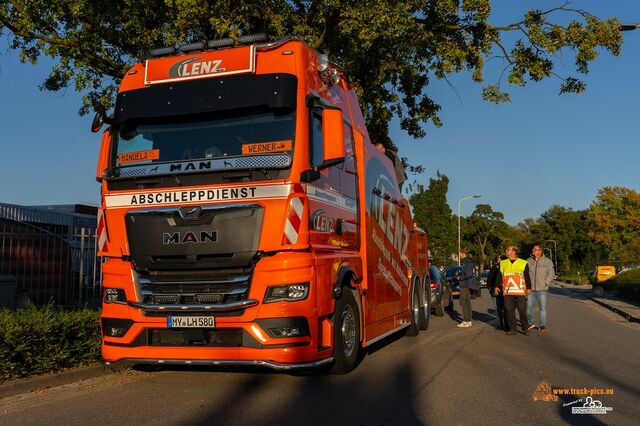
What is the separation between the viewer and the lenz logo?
6.31 m

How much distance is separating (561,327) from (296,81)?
33.4ft

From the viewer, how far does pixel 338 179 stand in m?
7.35

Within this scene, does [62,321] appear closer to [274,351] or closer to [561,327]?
[274,351]

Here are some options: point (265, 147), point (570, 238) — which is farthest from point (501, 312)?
point (570, 238)

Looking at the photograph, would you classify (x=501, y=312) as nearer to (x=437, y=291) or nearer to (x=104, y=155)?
(x=437, y=291)

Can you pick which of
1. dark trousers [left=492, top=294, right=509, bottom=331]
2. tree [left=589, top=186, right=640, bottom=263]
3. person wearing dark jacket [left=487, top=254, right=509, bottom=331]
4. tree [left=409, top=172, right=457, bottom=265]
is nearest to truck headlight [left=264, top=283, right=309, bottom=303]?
person wearing dark jacket [left=487, top=254, right=509, bottom=331]

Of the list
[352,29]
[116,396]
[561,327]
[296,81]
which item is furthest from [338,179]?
[561,327]

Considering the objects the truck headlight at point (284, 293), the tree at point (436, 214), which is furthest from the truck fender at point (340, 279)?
the tree at point (436, 214)

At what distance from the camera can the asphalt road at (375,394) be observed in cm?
538

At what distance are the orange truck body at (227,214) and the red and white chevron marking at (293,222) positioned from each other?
15mm

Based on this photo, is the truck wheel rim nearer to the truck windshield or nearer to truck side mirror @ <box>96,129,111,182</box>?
the truck windshield

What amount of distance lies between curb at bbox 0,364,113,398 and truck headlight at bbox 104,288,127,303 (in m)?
1.11

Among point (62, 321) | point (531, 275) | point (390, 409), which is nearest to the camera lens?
point (390, 409)

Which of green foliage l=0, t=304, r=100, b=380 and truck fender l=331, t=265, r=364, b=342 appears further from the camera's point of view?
truck fender l=331, t=265, r=364, b=342
